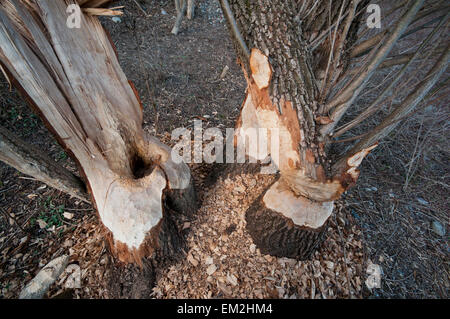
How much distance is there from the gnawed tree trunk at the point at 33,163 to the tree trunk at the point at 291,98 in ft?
4.29

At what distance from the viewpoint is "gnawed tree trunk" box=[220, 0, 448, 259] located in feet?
4.16

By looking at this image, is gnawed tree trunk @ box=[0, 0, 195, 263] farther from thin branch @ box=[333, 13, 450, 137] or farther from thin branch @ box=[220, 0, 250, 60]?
thin branch @ box=[333, 13, 450, 137]

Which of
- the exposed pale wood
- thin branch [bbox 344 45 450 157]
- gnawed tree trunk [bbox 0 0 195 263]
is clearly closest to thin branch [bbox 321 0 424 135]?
thin branch [bbox 344 45 450 157]

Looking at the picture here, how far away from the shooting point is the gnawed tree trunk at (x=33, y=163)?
1.22 metres

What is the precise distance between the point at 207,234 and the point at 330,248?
920mm

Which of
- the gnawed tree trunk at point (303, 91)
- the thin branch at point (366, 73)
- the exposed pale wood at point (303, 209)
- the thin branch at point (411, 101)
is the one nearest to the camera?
the thin branch at point (366, 73)

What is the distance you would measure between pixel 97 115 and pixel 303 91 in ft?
4.01

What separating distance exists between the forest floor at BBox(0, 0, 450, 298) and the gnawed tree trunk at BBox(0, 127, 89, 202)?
461 mm

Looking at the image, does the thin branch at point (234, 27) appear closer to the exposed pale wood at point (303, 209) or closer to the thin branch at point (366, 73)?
the thin branch at point (366, 73)

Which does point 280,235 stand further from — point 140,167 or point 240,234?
point 140,167

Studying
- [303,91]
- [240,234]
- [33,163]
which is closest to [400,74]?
[303,91]

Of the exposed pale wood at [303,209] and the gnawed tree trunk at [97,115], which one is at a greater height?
the gnawed tree trunk at [97,115]

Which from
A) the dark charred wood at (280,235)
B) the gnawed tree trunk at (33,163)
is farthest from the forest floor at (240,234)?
the gnawed tree trunk at (33,163)
